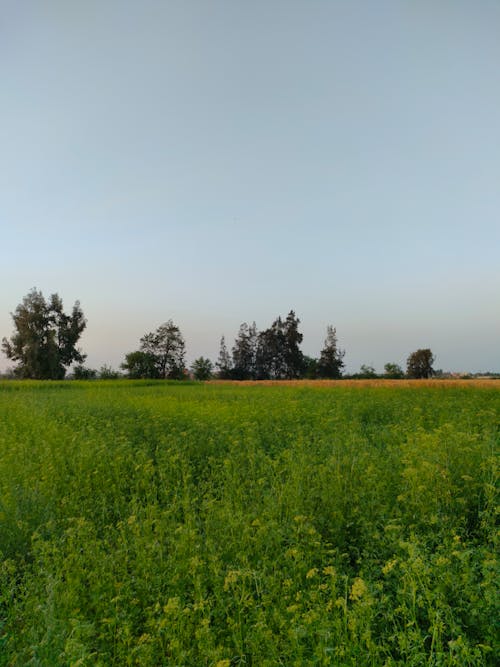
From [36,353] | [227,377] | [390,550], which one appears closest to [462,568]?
[390,550]

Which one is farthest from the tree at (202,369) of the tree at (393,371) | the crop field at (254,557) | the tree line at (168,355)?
the crop field at (254,557)

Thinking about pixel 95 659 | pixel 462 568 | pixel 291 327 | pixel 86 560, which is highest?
pixel 291 327

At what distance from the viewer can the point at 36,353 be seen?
65.9 metres

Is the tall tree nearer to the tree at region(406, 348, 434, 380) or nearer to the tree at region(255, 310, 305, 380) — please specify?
the tree at region(255, 310, 305, 380)

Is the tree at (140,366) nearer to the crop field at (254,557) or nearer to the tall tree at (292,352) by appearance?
the tall tree at (292,352)

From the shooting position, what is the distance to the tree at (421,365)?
3474 inches

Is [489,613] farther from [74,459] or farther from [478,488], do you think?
[74,459]

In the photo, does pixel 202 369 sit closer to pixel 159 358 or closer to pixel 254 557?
pixel 159 358

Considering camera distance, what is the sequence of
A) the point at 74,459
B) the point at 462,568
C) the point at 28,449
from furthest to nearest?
the point at 28,449
the point at 74,459
the point at 462,568

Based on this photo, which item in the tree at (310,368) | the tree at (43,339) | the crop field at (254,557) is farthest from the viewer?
the tree at (310,368)

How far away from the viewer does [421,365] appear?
89188mm

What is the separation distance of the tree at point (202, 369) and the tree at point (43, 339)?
20704 mm

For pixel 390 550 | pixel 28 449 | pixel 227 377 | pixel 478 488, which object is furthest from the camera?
pixel 227 377

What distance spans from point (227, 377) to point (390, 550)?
268ft
